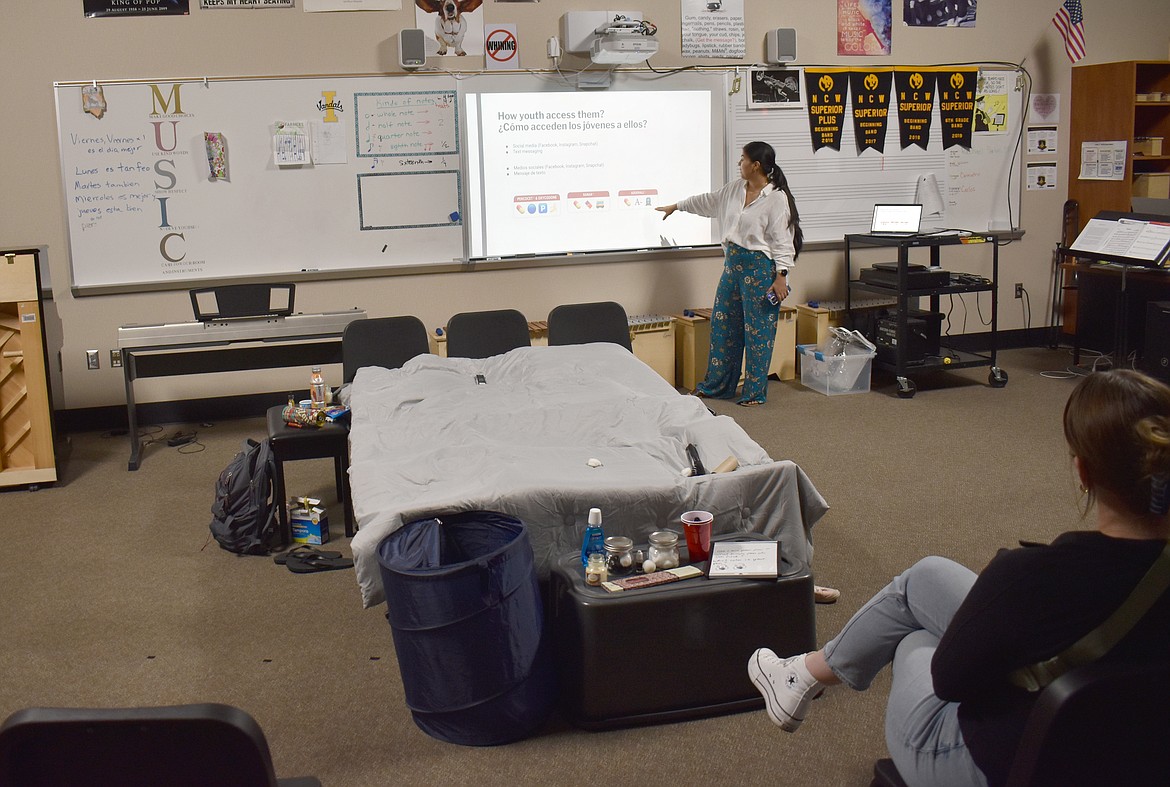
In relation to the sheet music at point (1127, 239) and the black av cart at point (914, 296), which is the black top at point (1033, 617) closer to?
the black av cart at point (914, 296)

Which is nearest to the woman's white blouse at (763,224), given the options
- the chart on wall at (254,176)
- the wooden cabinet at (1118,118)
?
the chart on wall at (254,176)

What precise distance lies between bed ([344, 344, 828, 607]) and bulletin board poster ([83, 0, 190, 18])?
8.18 feet

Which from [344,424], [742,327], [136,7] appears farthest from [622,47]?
[344,424]

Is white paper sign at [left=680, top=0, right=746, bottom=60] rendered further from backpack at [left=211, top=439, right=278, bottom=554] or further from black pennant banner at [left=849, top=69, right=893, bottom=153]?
backpack at [left=211, top=439, right=278, bottom=554]

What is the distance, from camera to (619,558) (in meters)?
2.42

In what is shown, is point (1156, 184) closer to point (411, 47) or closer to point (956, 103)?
point (956, 103)

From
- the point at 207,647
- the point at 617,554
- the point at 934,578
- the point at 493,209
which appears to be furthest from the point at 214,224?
the point at 934,578

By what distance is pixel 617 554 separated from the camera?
A: 2424 millimetres

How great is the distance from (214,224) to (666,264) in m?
2.47

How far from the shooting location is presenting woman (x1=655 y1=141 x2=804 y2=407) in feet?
17.6

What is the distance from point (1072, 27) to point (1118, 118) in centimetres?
62

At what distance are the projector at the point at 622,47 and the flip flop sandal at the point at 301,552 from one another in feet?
10.1

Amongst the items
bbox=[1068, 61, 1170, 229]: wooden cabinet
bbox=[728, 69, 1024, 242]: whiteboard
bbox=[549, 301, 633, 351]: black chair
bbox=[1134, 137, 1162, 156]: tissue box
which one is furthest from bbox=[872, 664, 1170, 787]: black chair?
bbox=[1134, 137, 1162, 156]: tissue box

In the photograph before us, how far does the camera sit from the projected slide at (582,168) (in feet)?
18.1
